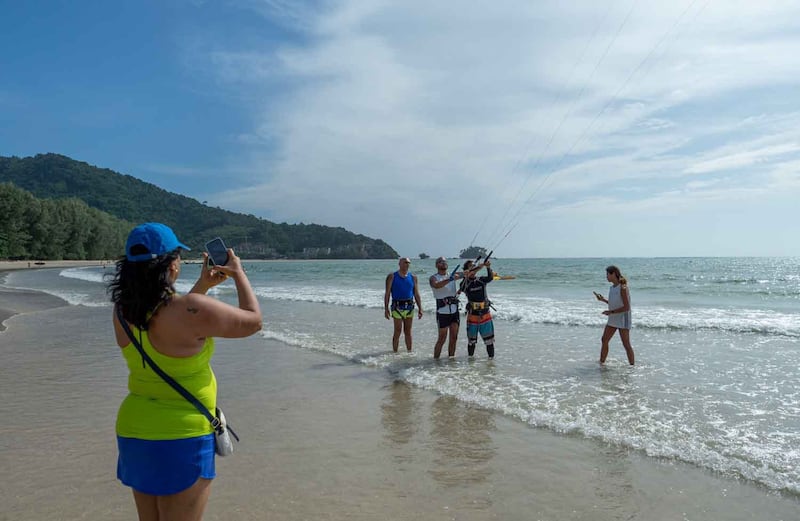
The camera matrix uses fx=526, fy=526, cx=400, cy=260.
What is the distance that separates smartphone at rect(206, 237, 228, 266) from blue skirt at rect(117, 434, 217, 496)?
2.74ft

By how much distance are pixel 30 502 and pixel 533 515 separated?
12.5ft

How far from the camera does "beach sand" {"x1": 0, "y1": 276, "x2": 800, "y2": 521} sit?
396 cm

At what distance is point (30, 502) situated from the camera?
13.2 ft

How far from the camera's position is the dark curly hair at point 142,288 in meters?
2.19

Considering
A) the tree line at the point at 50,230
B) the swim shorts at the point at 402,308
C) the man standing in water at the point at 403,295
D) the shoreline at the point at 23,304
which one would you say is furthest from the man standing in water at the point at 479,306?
the tree line at the point at 50,230

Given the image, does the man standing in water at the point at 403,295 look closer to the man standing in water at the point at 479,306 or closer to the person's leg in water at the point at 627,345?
the man standing in water at the point at 479,306

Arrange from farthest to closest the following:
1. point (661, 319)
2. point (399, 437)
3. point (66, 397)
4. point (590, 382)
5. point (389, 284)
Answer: point (661, 319) → point (389, 284) → point (590, 382) → point (66, 397) → point (399, 437)

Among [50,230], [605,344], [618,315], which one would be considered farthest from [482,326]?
[50,230]

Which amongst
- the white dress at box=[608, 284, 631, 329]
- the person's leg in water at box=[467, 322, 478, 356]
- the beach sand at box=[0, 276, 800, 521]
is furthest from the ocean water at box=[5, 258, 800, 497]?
the white dress at box=[608, 284, 631, 329]

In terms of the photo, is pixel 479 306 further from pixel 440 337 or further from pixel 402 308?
pixel 402 308

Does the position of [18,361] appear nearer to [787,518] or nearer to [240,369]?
[240,369]

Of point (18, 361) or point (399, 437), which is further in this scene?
point (18, 361)

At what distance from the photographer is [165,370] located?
2266mm

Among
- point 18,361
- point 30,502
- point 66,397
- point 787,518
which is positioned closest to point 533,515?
point 787,518
